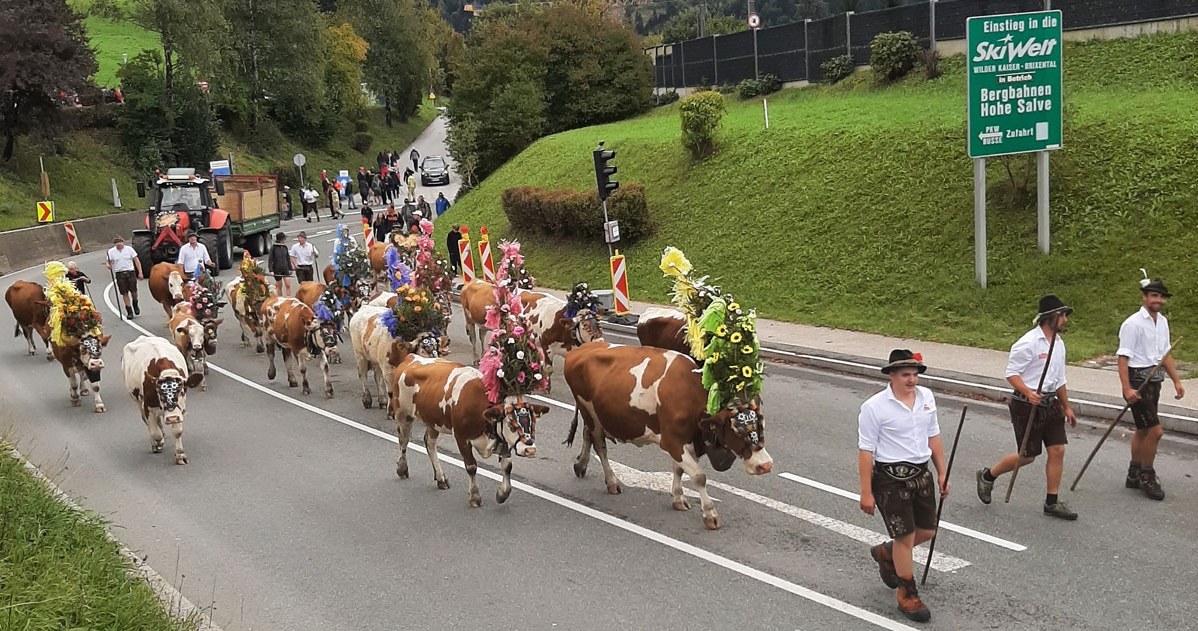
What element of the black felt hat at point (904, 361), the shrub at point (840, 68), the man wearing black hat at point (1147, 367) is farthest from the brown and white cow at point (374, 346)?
the shrub at point (840, 68)

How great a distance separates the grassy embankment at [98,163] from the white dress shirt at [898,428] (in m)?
40.8

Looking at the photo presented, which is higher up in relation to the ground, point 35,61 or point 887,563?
point 35,61

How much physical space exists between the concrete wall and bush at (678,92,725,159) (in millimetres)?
23689

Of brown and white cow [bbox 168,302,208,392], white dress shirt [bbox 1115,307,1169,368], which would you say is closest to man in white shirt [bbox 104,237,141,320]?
brown and white cow [bbox 168,302,208,392]

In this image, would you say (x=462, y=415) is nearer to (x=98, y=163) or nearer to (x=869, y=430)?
(x=869, y=430)

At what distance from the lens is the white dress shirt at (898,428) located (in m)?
7.28

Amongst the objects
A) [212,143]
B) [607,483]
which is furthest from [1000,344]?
[212,143]

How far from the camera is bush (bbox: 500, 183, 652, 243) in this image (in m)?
26.5

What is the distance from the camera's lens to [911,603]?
24.5ft

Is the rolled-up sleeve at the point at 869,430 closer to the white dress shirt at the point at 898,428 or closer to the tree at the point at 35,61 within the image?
the white dress shirt at the point at 898,428

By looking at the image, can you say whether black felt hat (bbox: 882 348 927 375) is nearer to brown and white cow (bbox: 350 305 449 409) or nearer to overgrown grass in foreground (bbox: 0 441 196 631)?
overgrown grass in foreground (bbox: 0 441 196 631)

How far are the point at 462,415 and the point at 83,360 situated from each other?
7938 mm

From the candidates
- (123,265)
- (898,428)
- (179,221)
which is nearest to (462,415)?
(898,428)

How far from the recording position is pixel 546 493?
10.9 m
